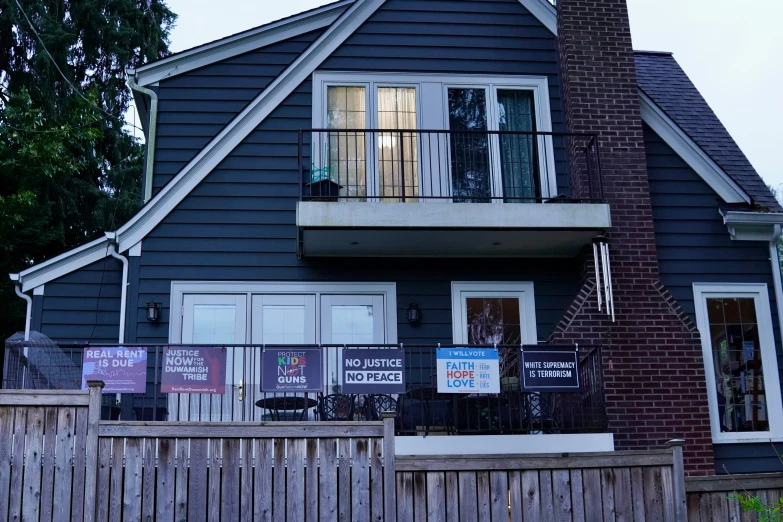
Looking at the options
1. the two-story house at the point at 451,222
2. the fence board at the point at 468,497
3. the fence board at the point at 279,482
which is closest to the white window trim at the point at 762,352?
the two-story house at the point at 451,222

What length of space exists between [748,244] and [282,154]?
6232mm

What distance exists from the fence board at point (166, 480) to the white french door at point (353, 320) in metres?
4.19

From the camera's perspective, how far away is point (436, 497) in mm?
7613

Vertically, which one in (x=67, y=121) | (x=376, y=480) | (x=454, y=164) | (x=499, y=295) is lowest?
(x=376, y=480)

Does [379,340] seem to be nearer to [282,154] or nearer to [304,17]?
[282,154]

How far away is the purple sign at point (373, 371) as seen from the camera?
9641 millimetres

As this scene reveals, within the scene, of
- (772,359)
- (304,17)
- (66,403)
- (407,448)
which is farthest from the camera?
(304,17)

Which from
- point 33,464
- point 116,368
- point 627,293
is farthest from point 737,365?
point 33,464

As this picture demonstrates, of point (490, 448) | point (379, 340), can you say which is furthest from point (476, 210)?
point (490, 448)

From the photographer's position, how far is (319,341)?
37.8ft

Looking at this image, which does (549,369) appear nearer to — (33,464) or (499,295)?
(499,295)

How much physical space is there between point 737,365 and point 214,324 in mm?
6673

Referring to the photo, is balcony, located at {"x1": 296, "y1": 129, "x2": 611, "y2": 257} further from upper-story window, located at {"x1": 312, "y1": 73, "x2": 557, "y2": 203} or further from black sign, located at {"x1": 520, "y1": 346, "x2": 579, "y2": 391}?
black sign, located at {"x1": 520, "y1": 346, "x2": 579, "y2": 391}

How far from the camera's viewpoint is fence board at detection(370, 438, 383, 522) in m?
7.52
